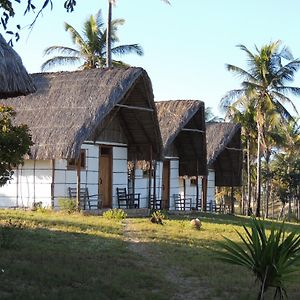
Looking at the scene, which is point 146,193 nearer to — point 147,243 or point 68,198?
point 68,198

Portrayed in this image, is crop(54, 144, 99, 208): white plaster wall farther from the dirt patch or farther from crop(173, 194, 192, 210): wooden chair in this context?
crop(173, 194, 192, 210): wooden chair

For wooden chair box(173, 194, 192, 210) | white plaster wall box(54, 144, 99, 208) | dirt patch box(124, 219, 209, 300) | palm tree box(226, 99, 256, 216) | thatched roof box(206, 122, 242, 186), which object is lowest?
dirt patch box(124, 219, 209, 300)

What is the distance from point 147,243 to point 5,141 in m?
3.82

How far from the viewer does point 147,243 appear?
477 inches

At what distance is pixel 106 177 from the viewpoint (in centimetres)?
2177

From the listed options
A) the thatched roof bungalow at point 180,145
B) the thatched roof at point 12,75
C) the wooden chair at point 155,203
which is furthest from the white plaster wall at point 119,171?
the thatched roof at point 12,75

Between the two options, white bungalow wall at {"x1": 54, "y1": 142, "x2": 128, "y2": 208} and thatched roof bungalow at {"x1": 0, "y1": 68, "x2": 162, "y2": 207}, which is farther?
white bungalow wall at {"x1": 54, "y1": 142, "x2": 128, "y2": 208}

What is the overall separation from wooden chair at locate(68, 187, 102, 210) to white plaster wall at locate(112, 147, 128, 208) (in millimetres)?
923

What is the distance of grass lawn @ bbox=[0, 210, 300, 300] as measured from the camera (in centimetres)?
755

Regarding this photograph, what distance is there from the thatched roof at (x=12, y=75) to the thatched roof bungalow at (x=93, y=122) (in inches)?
299

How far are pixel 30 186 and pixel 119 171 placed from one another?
3.79m

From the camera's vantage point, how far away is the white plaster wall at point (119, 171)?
71.8 feet

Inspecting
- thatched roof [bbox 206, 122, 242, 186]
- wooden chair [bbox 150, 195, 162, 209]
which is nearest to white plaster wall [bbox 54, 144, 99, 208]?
wooden chair [bbox 150, 195, 162, 209]

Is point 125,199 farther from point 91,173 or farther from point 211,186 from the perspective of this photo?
point 211,186
